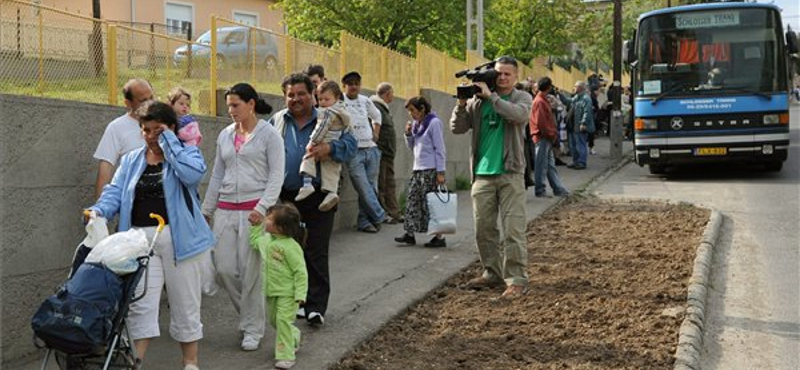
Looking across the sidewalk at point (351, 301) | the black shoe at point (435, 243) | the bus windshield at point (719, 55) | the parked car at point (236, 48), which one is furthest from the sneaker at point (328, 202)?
the bus windshield at point (719, 55)

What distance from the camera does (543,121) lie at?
1391 cm

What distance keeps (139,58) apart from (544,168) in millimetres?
8221

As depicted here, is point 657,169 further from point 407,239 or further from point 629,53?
point 407,239

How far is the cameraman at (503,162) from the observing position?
7344 millimetres

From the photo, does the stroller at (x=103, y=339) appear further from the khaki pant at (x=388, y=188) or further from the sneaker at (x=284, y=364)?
the khaki pant at (x=388, y=188)

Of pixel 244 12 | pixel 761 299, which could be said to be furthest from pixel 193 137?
pixel 244 12

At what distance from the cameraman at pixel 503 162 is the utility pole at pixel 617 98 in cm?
1388

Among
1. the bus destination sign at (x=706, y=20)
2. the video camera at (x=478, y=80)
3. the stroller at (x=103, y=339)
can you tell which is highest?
the bus destination sign at (x=706, y=20)

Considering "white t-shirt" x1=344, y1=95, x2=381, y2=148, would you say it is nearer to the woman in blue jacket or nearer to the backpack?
the woman in blue jacket

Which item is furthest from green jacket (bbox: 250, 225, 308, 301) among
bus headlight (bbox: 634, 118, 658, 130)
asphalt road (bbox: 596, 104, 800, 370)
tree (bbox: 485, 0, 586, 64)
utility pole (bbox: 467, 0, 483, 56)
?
tree (bbox: 485, 0, 586, 64)

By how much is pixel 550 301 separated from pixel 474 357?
63.8 inches

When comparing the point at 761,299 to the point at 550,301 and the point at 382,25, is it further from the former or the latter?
the point at 382,25

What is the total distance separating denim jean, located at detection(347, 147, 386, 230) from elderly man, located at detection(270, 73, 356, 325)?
3882 mm

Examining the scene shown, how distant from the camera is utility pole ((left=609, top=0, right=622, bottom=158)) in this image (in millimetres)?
20891
